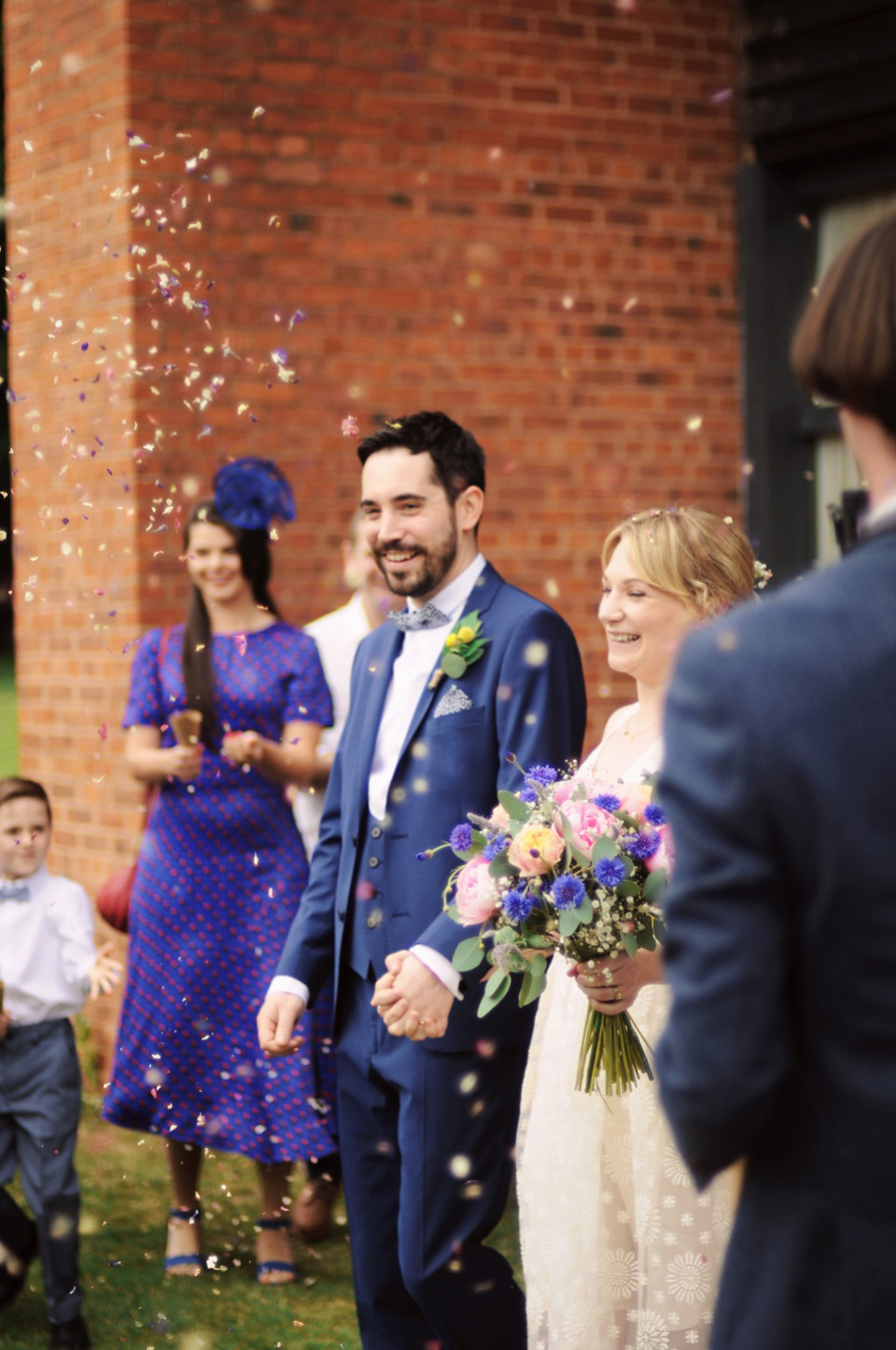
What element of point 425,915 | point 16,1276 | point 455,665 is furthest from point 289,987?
point 16,1276

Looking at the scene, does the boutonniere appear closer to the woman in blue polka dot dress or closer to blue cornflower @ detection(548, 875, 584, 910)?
blue cornflower @ detection(548, 875, 584, 910)

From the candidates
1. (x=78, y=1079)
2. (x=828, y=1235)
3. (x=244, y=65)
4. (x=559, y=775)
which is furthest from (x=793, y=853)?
(x=244, y=65)

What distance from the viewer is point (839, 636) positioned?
1.42 m

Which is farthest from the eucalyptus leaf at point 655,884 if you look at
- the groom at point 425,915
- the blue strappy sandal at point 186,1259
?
the blue strappy sandal at point 186,1259

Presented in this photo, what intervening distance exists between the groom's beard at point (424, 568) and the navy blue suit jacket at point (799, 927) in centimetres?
190

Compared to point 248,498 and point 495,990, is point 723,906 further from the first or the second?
point 248,498

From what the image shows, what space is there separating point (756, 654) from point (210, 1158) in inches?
192

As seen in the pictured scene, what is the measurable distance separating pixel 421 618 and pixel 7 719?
11453 mm

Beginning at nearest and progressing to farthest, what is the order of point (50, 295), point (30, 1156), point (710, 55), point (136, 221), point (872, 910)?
point (872, 910)
point (30, 1156)
point (136, 221)
point (50, 295)
point (710, 55)

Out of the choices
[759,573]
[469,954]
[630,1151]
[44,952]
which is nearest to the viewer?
[469,954]

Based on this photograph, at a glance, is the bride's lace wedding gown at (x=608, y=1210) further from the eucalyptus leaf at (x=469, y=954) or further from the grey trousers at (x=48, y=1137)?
the grey trousers at (x=48, y=1137)

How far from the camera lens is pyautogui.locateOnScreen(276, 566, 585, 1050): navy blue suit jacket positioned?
3.18 metres

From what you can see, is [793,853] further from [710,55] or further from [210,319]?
[710,55]

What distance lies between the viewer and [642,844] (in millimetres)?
2666
